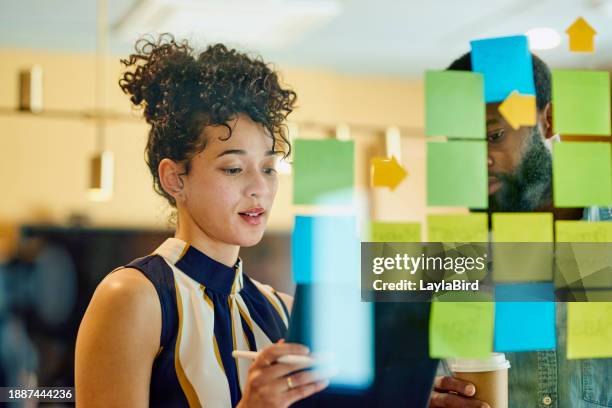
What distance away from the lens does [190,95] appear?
1.37m

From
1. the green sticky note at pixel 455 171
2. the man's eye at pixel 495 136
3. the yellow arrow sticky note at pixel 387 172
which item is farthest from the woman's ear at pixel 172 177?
the man's eye at pixel 495 136

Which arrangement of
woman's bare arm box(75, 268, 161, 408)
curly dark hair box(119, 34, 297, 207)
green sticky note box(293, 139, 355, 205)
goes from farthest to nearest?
green sticky note box(293, 139, 355, 205) < curly dark hair box(119, 34, 297, 207) < woman's bare arm box(75, 268, 161, 408)

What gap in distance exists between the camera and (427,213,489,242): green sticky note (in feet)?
5.11

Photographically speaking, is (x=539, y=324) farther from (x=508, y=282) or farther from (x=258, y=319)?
(x=258, y=319)

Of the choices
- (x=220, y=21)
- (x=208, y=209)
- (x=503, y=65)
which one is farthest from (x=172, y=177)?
(x=503, y=65)

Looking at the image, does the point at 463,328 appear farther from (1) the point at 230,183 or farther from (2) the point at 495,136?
(1) the point at 230,183

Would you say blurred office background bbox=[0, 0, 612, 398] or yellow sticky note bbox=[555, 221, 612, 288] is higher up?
blurred office background bbox=[0, 0, 612, 398]

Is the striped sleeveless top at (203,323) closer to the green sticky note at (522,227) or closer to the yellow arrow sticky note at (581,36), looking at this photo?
the green sticky note at (522,227)

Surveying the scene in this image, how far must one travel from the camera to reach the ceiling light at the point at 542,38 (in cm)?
161

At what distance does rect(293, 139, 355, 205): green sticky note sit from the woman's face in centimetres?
11

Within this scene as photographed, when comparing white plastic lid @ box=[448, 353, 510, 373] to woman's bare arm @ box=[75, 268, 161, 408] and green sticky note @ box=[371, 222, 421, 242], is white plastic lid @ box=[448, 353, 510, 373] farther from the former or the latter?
woman's bare arm @ box=[75, 268, 161, 408]

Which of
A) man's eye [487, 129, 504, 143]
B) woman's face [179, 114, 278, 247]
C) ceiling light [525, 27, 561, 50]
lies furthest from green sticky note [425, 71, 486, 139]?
woman's face [179, 114, 278, 247]

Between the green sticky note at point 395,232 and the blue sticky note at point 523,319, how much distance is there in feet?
0.67

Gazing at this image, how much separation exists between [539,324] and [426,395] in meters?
0.35
